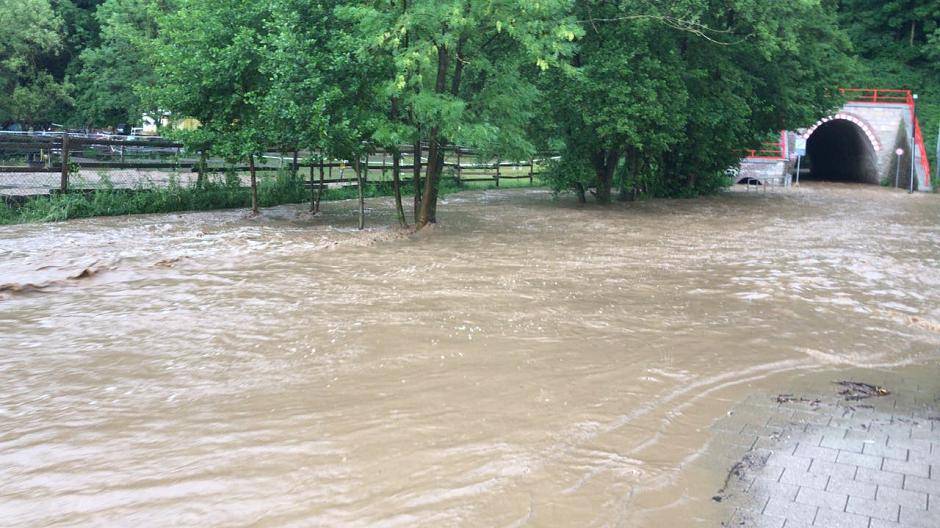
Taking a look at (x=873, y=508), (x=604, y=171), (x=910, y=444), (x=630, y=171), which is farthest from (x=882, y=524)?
(x=630, y=171)

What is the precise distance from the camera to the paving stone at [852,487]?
4453 mm

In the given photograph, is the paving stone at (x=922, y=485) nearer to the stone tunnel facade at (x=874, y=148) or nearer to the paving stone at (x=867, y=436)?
the paving stone at (x=867, y=436)

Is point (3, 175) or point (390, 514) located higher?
point (3, 175)

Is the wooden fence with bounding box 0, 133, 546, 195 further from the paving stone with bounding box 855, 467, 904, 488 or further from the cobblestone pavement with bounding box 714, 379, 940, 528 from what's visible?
the paving stone with bounding box 855, 467, 904, 488

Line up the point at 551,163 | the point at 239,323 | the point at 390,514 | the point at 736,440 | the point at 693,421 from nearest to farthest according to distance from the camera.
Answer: the point at 390,514 < the point at 736,440 < the point at 693,421 < the point at 239,323 < the point at 551,163

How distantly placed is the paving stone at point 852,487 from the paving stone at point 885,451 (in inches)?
21.7

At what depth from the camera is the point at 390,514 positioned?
4.36m

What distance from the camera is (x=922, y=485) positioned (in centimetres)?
457

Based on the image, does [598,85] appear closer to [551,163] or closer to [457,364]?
[551,163]

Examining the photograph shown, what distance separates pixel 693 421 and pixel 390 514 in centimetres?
253

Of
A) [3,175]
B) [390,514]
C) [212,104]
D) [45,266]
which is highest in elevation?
[212,104]

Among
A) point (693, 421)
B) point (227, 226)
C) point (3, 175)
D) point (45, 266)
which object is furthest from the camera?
point (3, 175)

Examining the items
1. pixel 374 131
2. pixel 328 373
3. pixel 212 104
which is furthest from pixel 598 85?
pixel 328 373

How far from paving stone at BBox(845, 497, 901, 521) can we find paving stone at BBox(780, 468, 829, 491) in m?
0.22
